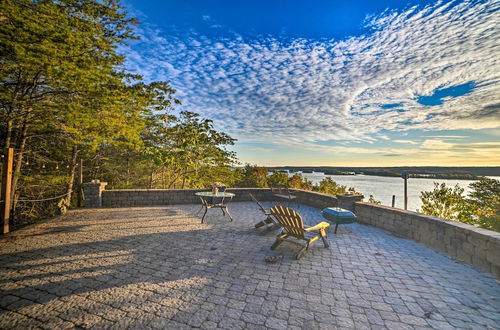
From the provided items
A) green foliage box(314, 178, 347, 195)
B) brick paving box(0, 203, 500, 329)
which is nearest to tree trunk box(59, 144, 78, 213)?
brick paving box(0, 203, 500, 329)

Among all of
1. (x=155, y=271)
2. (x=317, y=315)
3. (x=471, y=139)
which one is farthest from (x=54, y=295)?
(x=471, y=139)

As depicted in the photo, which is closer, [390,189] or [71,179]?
[71,179]

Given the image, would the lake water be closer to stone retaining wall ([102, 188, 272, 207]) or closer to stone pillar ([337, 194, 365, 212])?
stone pillar ([337, 194, 365, 212])

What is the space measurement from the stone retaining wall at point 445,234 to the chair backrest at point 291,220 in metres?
2.77

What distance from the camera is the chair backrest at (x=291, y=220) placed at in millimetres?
3770

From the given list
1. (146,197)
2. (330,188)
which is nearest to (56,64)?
(146,197)

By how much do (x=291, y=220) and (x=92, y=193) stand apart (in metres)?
7.28

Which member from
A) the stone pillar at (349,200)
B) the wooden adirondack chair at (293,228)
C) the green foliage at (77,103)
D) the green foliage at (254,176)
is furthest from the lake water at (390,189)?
the green foliage at (77,103)

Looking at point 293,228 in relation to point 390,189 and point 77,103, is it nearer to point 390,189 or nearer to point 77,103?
point 77,103

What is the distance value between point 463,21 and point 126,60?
9658 millimetres

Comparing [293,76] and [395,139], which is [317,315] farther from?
[395,139]

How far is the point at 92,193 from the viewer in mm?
7336

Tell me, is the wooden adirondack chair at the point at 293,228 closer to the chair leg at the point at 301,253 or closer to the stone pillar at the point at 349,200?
the chair leg at the point at 301,253

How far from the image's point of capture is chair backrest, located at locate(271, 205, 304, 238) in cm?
377
